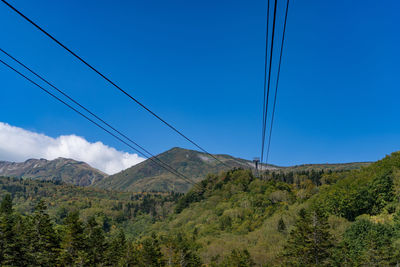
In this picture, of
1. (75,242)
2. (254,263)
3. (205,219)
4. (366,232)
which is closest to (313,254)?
(366,232)

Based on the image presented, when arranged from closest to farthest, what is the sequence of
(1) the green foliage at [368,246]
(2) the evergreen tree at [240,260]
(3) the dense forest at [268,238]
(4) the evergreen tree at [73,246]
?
1. (4) the evergreen tree at [73,246]
2. (3) the dense forest at [268,238]
3. (1) the green foliage at [368,246]
4. (2) the evergreen tree at [240,260]

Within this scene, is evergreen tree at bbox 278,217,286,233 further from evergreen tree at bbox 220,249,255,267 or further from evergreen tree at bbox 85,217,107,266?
evergreen tree at bbox 85,217,107,266

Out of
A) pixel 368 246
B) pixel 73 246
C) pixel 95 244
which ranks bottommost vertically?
pixel 95 244

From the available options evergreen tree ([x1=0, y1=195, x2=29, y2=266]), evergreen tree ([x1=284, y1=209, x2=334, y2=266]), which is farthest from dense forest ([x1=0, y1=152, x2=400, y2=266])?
evergreen tree ([x1=0, y1=195, x2=29, y2=266])

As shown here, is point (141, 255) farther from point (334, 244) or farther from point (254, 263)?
point (334, 244)

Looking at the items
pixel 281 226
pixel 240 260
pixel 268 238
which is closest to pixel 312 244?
pixel 240 260

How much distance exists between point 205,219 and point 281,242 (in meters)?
86.5

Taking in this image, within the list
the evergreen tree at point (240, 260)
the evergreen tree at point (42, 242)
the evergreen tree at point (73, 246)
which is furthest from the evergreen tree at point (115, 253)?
the evergreen tree at point (240, 260)

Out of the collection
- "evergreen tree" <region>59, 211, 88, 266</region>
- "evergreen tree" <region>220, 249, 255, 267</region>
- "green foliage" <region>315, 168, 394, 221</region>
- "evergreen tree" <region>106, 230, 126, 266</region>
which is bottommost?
"evergreen tree" <region>220, 249, 255, 267</region>

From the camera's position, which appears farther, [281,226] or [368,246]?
[281,226]

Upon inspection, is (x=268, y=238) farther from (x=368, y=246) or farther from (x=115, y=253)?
(x=115, y=253)

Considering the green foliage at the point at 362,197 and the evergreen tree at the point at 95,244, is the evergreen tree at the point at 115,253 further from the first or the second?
the green foliage at the point at 362,197

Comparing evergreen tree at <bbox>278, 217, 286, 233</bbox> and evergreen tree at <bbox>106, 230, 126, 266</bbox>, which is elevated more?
evergreen tree at <bbox>278, 217, 286, 233</bbox>

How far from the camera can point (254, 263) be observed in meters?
96.8
